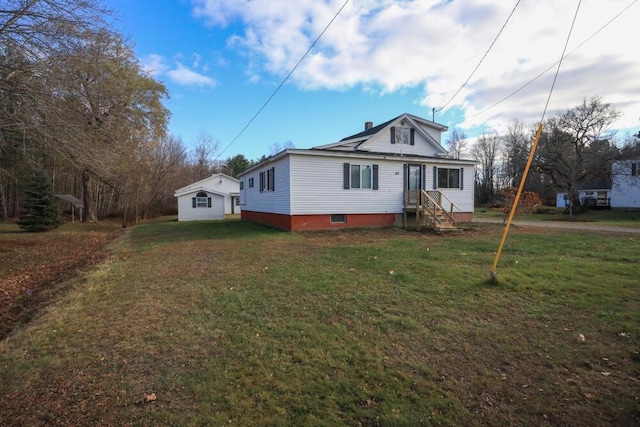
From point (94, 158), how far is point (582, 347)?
10.8 m

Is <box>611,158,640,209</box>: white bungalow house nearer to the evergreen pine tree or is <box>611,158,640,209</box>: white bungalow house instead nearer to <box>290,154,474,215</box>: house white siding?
<box>290,154,474,215</box>: house white siding

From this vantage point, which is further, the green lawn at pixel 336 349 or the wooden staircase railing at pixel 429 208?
the wooden staircase railing at pixel 429 208

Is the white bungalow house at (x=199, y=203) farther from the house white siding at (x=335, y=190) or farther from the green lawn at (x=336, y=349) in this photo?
the green lawn at (x=336, y=349)

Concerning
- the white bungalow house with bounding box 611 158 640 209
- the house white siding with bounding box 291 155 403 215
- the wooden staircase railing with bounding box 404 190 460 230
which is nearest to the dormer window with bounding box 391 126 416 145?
the house white siding with bounding box 291 155 403 215

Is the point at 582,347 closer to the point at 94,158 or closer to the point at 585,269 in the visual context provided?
the point at 585,269

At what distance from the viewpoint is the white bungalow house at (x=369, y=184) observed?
13523 millimetres

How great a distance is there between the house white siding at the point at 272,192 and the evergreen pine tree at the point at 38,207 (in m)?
10.9

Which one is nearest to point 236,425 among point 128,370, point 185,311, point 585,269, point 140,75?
point 128,370

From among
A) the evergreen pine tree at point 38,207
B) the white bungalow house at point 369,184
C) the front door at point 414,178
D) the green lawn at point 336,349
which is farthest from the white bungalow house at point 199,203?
the green lawn at point 336,349

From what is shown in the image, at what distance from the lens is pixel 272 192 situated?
16.0 metres

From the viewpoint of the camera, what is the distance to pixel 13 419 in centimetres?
246

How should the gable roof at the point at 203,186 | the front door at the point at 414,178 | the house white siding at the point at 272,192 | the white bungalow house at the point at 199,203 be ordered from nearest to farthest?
the house white siding at the point at 272,192 → the front door at the point at 414,178 → the gable roof at the point at 203,186 → the white bungalow house at the point at 199,203

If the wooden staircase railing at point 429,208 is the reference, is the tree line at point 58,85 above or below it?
above

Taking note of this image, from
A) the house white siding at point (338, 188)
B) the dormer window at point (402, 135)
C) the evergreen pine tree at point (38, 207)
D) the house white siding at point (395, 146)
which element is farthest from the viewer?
the evergreen pine tree at point (38, 207)
